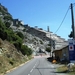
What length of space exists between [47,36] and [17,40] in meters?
115

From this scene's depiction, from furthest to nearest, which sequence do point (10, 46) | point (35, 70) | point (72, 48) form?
point (10, 46) → point (35, 70) → point (72, 48)

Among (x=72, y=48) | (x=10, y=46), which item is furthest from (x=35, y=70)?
(x=10, y=46)

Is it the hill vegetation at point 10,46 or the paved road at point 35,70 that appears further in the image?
the hill vegetation at point 10,46

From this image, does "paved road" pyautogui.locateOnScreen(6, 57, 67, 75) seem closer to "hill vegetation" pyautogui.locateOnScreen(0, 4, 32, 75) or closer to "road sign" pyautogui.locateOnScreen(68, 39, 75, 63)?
"road sign" pyautogui.locateOnScreen(68, 39, 75, 63)

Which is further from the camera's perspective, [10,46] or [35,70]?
[10,46]

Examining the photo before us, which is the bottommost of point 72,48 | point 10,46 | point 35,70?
point 35,70

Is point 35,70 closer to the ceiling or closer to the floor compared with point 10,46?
closer to the floor

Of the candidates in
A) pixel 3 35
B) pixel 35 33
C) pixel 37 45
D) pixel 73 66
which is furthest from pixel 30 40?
pixel 73 66

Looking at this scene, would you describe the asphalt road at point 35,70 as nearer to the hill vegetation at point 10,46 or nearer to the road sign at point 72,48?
the road sign at point 72,48

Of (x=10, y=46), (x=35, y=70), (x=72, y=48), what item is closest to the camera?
(x=72, y=48)

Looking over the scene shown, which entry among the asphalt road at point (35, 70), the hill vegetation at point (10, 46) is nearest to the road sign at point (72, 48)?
the asphalt road at point (35, 70)

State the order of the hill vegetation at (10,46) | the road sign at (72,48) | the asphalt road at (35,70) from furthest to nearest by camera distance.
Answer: the hill vegetation at (10,46) < the asphalt road at (35,70) < the road sign at (72,48)

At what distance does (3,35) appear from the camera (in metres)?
50.7

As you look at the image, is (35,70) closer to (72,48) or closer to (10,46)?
(72,48)
